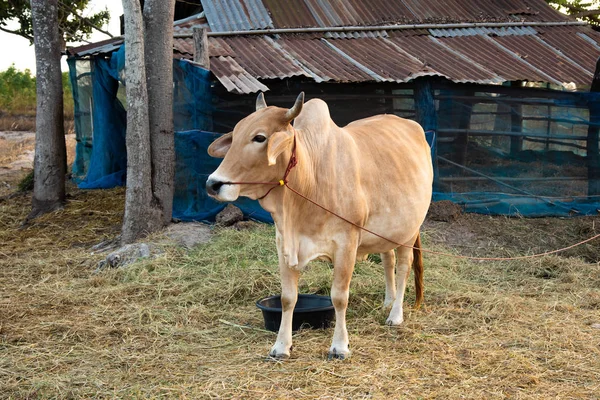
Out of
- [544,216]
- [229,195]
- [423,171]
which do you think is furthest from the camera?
[544,216]

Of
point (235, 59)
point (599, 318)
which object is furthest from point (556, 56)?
point (599, 318)

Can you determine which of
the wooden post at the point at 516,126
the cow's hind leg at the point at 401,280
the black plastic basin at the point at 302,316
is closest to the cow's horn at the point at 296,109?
the black plastic basin at the point at 302,316

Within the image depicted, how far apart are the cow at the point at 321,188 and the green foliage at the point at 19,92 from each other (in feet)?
71.9

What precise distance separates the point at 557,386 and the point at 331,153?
74.7 inches

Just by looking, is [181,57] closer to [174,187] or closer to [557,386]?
[174,187]

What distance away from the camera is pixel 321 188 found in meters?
4.36

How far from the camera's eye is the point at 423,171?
5.23 metres

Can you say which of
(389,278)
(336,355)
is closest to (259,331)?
(336,355)

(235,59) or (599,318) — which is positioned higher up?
(235,59)

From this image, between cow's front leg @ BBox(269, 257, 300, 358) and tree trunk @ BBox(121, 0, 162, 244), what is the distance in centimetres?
360

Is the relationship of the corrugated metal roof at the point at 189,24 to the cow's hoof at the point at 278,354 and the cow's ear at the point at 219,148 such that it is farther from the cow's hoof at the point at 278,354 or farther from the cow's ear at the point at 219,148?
the cow's hoof at the point at 278,354

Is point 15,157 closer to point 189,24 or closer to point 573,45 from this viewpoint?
point 189,24

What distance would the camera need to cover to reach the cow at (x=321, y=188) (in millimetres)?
4035

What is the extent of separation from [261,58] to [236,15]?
6.81 feet
